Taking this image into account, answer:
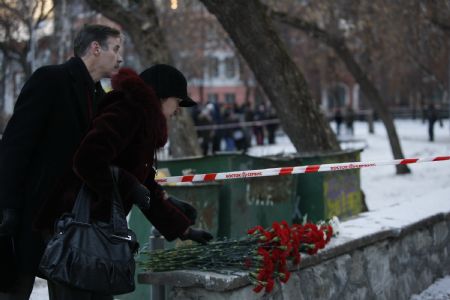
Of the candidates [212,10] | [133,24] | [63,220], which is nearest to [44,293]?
[63,220]

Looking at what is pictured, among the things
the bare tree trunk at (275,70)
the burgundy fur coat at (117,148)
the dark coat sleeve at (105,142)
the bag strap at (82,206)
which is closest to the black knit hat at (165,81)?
the burgundy fur coat at (117,148)

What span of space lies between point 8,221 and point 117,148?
1.94 ft

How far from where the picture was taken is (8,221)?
311 cm

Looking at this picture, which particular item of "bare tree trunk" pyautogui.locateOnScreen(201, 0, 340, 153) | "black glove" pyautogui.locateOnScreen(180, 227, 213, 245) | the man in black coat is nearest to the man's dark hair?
the man in black coat

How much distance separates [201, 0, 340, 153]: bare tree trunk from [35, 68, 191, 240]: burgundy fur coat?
4.91 metres

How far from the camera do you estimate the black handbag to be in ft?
9.51

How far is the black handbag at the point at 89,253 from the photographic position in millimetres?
2898

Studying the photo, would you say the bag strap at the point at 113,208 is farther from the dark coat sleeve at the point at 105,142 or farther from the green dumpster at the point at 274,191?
the green dumpster at the point at 274,191

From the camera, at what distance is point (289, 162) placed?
7.64 m

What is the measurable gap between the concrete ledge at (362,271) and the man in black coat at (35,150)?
2.56ft

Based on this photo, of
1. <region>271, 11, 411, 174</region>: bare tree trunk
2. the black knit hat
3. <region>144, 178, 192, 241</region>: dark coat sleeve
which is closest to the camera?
the black knit hat

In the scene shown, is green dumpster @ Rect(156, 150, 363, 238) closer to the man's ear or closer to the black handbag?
the man's ear

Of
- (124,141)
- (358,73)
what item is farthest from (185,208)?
(358,73)

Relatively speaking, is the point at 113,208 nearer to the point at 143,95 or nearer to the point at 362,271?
the point at 143,95
